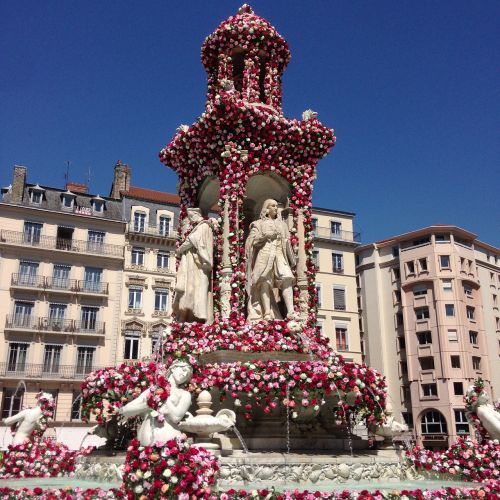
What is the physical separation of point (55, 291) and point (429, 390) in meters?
35.9

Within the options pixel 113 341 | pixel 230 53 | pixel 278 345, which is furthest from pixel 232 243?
pixel 113 341

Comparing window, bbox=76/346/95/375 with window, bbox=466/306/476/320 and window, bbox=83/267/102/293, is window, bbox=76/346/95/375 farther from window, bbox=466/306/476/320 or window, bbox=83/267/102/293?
window, bbox=466/306/476/320

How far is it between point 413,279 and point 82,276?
109 feet

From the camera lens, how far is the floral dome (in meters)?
14.7

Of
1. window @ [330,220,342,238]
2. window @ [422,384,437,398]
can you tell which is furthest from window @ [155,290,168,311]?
window @ [422,384,437,398]

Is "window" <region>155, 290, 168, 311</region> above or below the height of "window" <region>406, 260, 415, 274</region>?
below

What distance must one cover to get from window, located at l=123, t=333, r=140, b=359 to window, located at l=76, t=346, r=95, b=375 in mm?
2742

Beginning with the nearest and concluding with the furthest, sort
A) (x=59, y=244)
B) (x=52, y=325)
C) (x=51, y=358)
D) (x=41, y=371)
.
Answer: (x=41, y=371), (x=51, y=358), (x=52, y=325), (x=59, y=244)

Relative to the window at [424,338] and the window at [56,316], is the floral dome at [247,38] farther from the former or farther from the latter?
the window at [424,338]

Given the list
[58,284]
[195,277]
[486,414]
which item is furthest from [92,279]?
[486,414]

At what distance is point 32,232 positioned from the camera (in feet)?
155

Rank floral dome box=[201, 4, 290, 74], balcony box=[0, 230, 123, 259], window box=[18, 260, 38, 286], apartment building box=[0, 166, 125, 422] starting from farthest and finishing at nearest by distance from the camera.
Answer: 1. balcony box=[0, 230, 123, 259]
2. window box=[18, 260, 38, 286]
3. apartment building box=[0, 166, 125, 422]
4. floral dome box=[201, 4, 290, 74]

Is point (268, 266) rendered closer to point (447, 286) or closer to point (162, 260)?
point (162, 260)

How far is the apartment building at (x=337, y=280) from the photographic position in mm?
53950
